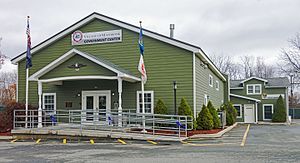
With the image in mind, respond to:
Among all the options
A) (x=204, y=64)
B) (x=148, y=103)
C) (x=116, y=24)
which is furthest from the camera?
(x=204, y=64)

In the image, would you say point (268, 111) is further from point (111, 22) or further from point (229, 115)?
point (111, 22)

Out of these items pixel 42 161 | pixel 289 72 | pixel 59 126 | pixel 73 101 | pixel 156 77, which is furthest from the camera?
pixel 289 72

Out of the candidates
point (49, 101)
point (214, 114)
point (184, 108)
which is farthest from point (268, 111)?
point (49, 101)

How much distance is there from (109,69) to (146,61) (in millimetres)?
2940

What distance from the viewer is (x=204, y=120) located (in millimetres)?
20609

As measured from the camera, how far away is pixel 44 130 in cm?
1834

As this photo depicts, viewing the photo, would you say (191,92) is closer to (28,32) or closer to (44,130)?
(44,130)

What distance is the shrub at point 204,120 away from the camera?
811 inches

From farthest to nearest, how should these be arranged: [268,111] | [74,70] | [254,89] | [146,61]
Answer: [254,89] → [268,111] → [146,61] → [74,70]

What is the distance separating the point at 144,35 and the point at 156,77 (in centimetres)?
268

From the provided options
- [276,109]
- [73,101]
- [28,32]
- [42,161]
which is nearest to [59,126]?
[73,101]

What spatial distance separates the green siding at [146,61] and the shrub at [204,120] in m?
0.97

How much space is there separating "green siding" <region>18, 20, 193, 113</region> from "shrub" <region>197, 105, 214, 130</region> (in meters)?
0.97

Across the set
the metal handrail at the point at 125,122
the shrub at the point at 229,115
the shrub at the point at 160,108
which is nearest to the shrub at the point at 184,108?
the metal handrail at the point at 125,122
